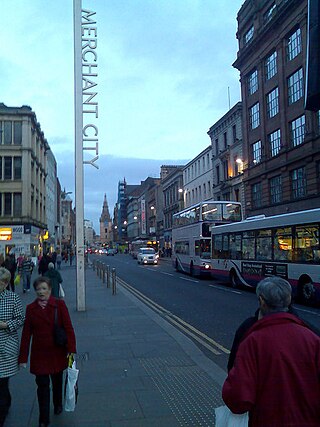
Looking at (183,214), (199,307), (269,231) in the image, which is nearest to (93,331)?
(199,307)

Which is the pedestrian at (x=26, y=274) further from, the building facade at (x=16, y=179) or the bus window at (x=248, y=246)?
the building facade at (x=16, y=179)

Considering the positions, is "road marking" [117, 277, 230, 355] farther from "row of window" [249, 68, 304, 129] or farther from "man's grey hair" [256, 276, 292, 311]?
"row of window" [249, 68, 304, 129]

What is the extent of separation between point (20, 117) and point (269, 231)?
118 feet

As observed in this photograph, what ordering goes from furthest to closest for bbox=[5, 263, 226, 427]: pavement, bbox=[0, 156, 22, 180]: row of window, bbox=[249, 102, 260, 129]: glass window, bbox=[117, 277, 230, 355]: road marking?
bbox=[0, 156, 22, 180]: row of window
bbox=[249, 102, 260, 129]: glass window
bbox=[117, 277, 230, 355]: road marking
bbox=[5, 263, 226, 427]: pavement

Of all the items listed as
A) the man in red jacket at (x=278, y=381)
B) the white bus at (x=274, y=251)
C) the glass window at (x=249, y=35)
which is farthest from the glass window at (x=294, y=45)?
the man in red jacket at (x=278, y=381)

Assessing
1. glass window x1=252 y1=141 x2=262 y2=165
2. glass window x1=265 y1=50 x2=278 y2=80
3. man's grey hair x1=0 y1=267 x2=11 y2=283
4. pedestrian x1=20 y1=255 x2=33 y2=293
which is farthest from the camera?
glass window x1=252 y1=141 x2=262 y2=165

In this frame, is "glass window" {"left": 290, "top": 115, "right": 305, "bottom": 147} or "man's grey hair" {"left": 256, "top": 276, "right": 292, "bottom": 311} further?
"glass window" {"left": 290, "top": 115, "right": 305, "bottom": 147}

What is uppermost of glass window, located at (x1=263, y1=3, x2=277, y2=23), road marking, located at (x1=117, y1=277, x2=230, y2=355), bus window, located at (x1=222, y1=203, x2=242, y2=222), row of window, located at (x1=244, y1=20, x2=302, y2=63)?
glass window, located at (x1=263, y1=3, x2=277, y2=23)

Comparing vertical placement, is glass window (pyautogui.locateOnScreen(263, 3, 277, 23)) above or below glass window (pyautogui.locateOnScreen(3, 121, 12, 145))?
above

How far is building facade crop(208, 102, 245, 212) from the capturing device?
4691 cm

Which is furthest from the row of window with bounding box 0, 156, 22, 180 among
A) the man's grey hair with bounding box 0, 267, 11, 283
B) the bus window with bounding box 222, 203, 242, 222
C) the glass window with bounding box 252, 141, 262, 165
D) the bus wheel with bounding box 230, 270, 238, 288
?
the man's grey hair with bounding box 0, 267, 11, 283

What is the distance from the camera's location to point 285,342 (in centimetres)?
240

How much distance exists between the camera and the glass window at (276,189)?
1450 inches

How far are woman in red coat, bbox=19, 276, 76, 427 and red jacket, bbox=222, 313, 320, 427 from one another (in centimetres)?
264
